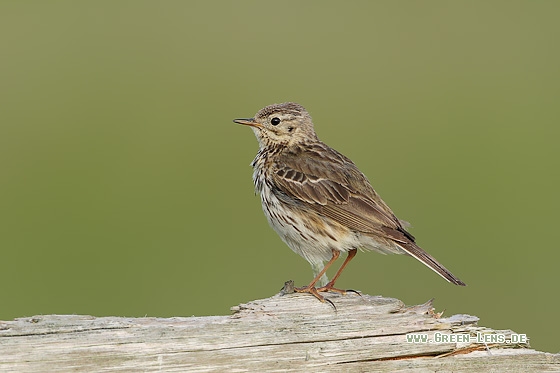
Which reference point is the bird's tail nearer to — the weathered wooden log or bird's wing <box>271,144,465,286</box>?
bird's wing <box>271,144,465,286</box>

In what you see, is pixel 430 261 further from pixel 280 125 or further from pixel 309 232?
pixel 280 125

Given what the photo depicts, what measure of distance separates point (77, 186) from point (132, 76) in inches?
260

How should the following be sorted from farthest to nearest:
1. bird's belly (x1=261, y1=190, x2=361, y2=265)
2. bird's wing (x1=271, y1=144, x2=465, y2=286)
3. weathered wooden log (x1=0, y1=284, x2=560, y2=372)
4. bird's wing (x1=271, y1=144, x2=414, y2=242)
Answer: bird's belly (x1=261, y1=190, x2=361, y2=265) < bird's wing (x1=271, y1=144, x2=414, y2=242) < bird's wing (x1=271, y1=144, x2=465, y2=286) < weathered wooden log (x1=0, y1=284, x2=560, y2=372)

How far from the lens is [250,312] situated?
6113 millimetres

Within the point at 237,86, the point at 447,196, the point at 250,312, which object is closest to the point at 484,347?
the point at 250,312

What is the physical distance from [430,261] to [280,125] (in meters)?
2.64

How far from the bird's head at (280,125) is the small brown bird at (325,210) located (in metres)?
0.27

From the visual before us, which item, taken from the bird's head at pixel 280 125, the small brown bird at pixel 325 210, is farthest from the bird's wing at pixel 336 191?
the bird's head at pixel 280 125

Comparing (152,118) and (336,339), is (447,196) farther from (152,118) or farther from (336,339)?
(336,339)

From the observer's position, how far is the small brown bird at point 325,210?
8.21 metres

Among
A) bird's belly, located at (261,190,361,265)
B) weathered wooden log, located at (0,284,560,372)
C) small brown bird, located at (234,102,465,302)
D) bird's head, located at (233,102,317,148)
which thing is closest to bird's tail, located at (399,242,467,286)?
small brown bird, located at (234,102,465,302)

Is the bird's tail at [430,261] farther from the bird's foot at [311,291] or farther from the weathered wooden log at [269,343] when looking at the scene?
the weathered wooden log at [269,343]

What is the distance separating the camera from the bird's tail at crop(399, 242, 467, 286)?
25.0ft

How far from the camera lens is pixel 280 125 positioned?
9.77m
